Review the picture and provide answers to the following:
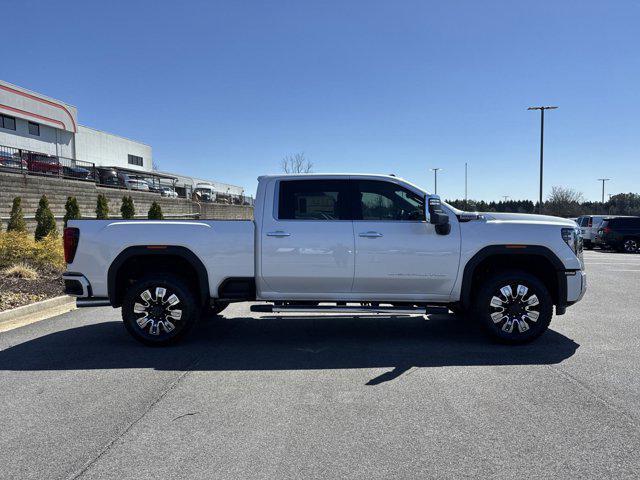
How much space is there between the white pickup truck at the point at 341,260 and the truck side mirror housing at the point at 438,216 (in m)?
0.02

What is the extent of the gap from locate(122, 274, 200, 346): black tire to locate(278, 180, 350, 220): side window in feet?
5.08

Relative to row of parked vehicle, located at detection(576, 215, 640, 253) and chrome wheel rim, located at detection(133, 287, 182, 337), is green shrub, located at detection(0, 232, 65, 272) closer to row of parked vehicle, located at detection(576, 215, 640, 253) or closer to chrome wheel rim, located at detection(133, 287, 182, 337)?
chrome wheel rim, located at detection(133, 287, 182, 337)

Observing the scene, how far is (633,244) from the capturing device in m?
22.4

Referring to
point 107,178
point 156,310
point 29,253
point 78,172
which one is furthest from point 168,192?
point 156,310

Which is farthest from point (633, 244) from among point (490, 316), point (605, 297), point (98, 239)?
point (98, 239)

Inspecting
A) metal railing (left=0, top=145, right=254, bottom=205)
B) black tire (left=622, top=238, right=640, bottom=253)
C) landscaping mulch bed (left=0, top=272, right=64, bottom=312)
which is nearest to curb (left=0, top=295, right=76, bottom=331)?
landscaping mulch bed (left=0, top=272, right=64, bottom=312)

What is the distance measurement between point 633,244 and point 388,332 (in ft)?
68.0

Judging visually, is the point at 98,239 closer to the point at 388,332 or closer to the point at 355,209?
the point at 355,209

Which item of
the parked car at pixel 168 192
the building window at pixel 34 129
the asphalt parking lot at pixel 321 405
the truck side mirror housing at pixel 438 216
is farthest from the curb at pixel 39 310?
the building window at pixel 34 129

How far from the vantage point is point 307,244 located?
5.85 m

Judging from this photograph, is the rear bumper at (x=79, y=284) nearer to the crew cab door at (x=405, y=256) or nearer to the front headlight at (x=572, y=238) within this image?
the crew cab door at (x=405, y=256)

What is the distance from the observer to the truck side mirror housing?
18.5 feet

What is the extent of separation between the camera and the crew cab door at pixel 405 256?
5840 millimetres

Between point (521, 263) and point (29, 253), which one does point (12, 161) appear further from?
point (521, 263)
